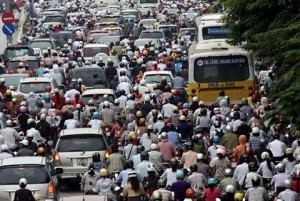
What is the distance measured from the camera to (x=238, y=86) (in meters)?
38.9

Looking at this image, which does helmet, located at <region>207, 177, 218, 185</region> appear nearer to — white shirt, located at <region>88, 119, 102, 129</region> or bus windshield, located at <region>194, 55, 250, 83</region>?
white shirt, located at <region>88, 119, 102, 129</region>

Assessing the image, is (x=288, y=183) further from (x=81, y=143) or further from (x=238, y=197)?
(x=81, y=143)

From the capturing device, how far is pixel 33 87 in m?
41.7

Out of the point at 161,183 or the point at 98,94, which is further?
the point at 98,94

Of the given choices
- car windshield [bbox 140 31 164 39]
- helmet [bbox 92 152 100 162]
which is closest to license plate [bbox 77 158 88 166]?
helmet [bbox 92 152 100 162]

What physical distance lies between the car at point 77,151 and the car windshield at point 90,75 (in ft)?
40.5

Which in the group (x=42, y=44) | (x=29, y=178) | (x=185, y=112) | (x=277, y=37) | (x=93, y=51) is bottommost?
(x=42, y=44)

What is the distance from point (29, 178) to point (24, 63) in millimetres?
22162

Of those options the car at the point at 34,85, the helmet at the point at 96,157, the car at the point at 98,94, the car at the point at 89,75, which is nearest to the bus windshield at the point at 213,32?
the car at the point at 89,75

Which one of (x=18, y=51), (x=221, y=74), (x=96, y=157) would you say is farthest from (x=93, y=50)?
(x=96, y=157)

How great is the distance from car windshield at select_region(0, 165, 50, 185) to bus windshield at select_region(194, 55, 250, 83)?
11.7 metres

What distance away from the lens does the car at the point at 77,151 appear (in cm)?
3209

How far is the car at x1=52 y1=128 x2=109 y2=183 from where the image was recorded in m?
32.1

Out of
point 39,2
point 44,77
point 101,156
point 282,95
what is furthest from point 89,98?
point 39,2
